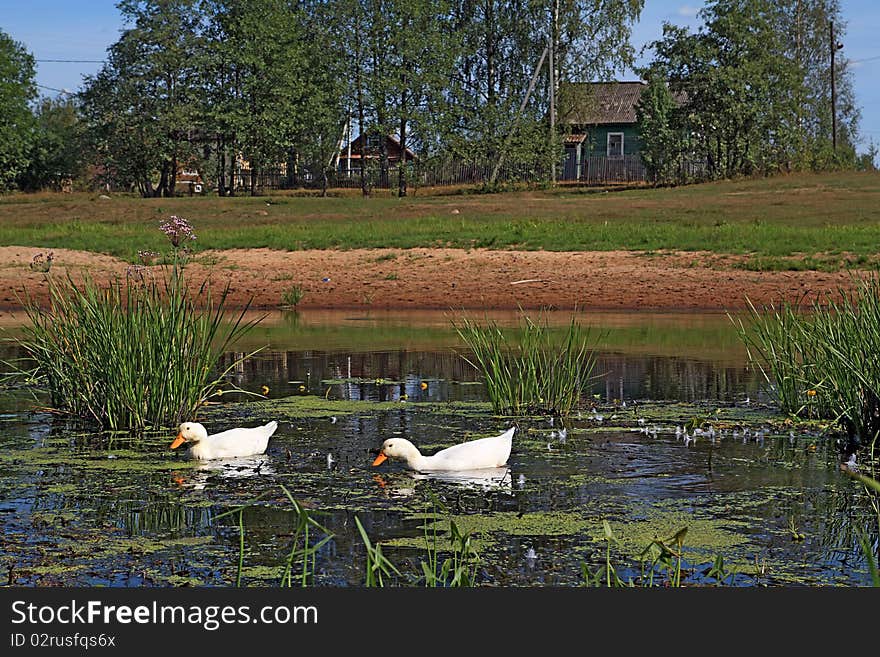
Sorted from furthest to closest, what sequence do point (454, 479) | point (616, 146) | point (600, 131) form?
point (616, 146) < point (600, 131) < point (454, 479)

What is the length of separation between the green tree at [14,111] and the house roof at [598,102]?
1068 inches

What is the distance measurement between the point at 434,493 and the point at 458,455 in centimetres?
64

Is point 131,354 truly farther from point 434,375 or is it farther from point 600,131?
point 600,131

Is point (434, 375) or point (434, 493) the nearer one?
point (434, 493)

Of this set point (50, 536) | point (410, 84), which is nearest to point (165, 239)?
point (50, 536)

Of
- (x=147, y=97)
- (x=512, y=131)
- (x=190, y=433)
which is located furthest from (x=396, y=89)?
(x=190, y=433)

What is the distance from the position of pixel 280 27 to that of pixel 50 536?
161 feet

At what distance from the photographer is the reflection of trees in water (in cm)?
1105

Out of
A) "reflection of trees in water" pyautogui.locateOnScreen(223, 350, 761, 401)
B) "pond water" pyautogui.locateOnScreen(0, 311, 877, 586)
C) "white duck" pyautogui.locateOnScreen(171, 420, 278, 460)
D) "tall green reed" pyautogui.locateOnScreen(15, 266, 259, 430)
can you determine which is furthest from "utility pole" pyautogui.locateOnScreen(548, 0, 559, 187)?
"white duck" pyautogui.locateOnScreen(171, 420, 278, 460)

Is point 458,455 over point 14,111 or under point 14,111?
under

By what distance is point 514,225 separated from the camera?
2597 centimetres

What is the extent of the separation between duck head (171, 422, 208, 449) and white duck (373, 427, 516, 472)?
1.18 meters

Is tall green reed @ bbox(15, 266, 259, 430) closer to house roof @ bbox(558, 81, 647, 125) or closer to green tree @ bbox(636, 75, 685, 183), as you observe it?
green tree @ bbox(636, 75, 685, 183)

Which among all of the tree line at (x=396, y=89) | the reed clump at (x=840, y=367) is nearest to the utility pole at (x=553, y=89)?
the tree line at (x=396, y=89)
